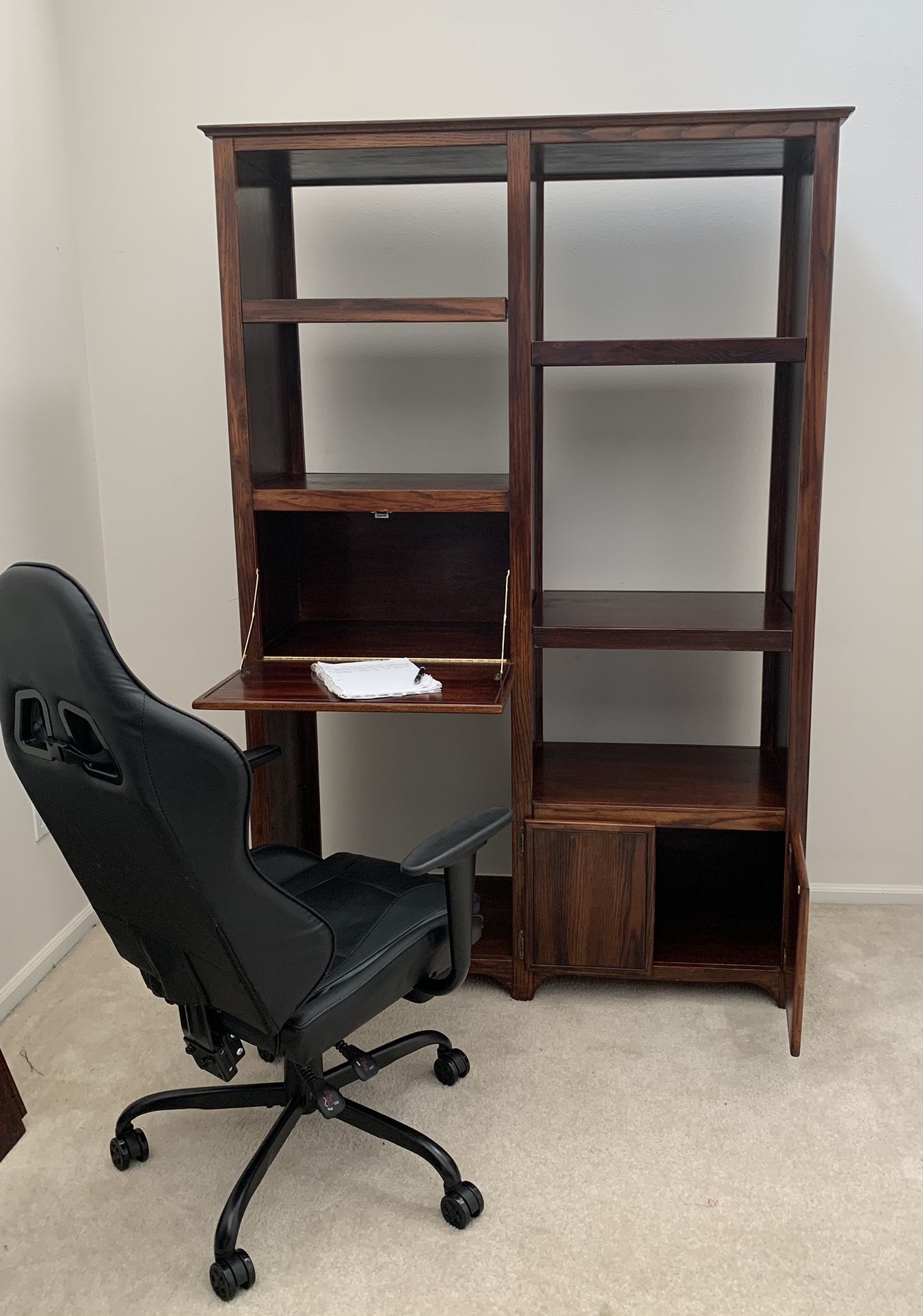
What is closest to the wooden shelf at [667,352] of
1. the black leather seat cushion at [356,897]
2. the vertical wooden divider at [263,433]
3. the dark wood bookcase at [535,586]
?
the dark wood bookcase at [535,586]

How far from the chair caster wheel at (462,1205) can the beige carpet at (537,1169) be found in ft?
0.08

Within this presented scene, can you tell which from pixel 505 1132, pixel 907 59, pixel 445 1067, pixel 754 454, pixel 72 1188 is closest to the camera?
pixel 72 1188

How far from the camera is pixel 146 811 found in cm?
153

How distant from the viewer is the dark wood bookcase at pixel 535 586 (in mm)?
2303

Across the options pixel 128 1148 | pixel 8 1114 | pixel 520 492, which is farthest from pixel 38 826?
pixel 520 492

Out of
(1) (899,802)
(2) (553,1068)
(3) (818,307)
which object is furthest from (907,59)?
(2) (553,1068)

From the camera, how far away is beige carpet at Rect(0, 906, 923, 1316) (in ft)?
5.89

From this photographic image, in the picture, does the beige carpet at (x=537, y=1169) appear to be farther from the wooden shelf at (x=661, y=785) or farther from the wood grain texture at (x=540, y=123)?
the wood grain texture at (x=540, y=123)

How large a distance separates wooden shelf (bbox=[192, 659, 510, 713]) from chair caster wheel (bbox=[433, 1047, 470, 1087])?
2.39 feet

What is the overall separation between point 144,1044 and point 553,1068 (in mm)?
920

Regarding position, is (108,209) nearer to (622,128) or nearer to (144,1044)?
(622,128)

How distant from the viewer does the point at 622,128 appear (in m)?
2.27

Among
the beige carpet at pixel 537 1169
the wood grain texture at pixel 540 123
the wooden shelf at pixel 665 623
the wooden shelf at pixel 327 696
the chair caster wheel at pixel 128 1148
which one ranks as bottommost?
the beige carpet at pixel 537 1169

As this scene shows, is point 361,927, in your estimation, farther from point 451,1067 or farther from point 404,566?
point 404,566
